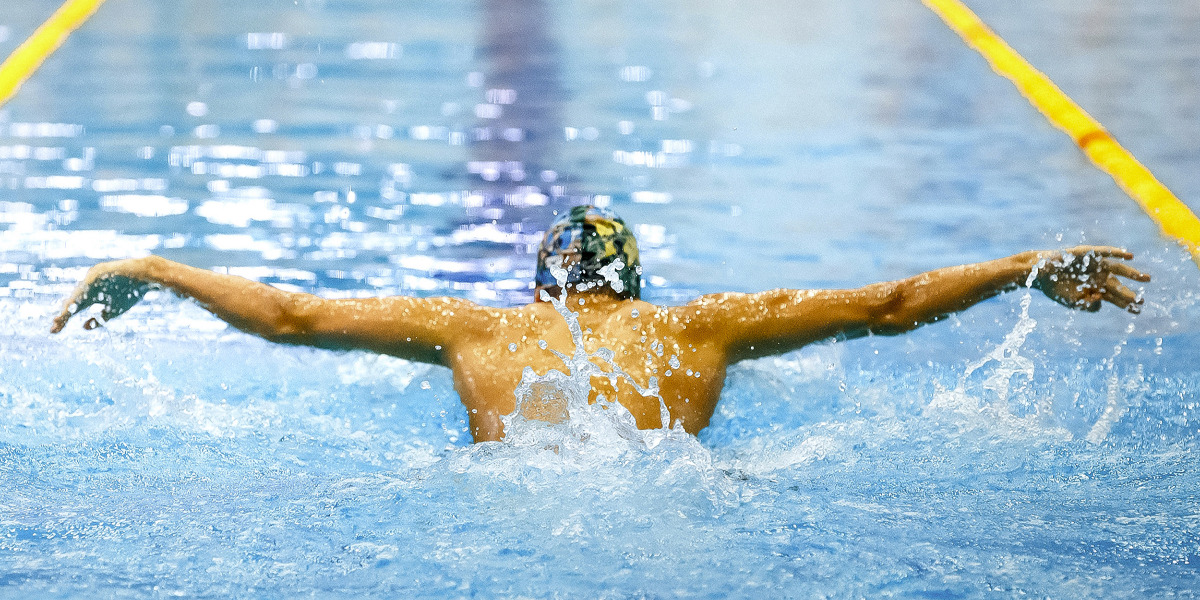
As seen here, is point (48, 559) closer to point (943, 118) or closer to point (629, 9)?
point (943, 118)

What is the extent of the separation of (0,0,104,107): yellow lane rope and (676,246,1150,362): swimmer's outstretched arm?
17.2 ft

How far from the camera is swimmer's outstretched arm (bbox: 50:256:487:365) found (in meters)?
2.99

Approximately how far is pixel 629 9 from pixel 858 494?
7.56 metres

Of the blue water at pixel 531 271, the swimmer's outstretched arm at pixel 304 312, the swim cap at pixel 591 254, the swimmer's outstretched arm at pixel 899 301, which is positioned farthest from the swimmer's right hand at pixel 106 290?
the swimmer's outstretched arm at pixel 899 301

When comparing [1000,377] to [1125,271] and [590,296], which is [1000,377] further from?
[590,296]

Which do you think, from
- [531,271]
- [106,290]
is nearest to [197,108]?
[531,271]

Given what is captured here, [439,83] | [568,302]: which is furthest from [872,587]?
[439,83]

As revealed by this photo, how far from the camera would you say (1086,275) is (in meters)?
2.94

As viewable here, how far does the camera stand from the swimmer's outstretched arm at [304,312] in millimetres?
2990

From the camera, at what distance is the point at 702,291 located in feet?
15.5

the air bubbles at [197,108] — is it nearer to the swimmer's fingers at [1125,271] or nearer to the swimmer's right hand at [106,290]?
the swimmer's right hand at [106,290]

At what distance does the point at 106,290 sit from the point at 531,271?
80.5 inches

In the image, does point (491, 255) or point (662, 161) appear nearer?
point (491, 255)

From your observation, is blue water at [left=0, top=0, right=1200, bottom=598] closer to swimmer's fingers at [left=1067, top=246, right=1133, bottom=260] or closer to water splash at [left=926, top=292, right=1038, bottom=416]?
water splash at [left=926, top=292, right=1038, bottom=416]
